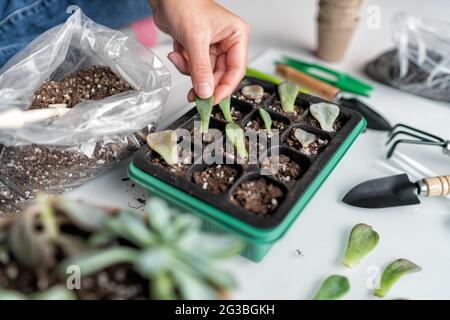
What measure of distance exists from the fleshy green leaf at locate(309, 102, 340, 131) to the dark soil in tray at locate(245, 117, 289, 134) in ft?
0.16

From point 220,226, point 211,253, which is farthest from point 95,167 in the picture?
point 211,253

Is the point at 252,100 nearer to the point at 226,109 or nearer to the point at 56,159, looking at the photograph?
the point at 226,109

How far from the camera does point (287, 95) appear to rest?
2.30ft

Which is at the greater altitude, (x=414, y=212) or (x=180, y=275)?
(x=180, y=275)

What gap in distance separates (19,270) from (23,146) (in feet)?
0.78

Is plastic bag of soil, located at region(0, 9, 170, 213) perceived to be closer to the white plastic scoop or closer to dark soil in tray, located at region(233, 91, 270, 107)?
the white plastic scoop

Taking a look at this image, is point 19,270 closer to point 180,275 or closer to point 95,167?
point 180,275

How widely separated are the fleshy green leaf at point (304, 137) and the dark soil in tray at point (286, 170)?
0.04 meters

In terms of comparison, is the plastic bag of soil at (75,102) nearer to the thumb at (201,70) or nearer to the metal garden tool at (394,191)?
the thumb at (201,70)

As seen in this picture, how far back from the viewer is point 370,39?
1.09 meters

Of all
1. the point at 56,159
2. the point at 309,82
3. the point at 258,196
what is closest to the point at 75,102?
the point at 56,159

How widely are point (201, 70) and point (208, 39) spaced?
0.22ft

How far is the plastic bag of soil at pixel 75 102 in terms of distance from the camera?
0.56m

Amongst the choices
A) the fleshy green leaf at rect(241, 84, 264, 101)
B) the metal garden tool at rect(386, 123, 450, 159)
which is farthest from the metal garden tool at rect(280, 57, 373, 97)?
the fleshy green leaf at rect(241, 84, 264, 101)
